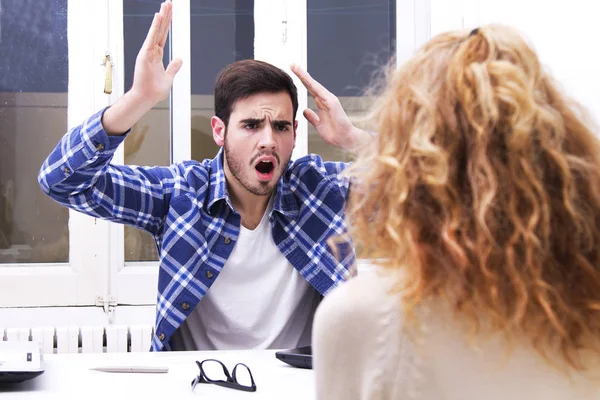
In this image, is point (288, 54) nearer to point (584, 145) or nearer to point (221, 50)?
point (221, 50)

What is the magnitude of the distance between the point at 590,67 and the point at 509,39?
1.64 meters

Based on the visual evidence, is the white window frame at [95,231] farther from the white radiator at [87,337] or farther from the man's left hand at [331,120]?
the man's left hand at [331,120]

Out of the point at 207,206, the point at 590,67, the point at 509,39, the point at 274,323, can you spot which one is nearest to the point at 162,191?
the point at 207,206

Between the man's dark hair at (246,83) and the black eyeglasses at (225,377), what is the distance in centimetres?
83

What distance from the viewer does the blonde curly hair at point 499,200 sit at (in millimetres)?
645

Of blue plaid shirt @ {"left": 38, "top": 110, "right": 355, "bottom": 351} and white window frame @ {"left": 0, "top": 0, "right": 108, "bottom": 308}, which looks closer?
blue plaid shirt @ {"left": 38, "top": 110, "right": 355, "bottom": 351}

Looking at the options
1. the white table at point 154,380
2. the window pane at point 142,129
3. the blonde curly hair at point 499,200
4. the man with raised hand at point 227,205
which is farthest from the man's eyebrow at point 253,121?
the blonde curly hair at point 499,200

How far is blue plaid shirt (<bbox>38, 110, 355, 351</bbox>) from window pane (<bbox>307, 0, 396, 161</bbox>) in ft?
2.80

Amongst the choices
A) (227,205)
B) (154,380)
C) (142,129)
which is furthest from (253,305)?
(142,129)

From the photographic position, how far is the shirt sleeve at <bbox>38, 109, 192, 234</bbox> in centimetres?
184

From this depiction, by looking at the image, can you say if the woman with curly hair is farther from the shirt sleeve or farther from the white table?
the shirt sleeve

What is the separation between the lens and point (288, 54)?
9.34 feet

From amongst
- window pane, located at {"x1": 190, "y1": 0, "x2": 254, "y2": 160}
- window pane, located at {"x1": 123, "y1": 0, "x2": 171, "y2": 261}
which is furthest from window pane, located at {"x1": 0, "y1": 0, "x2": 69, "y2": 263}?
window pane, located at {"x1": 190, "y1": 0, "x2": 254, "y2": 160}

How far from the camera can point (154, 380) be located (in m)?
1.38
